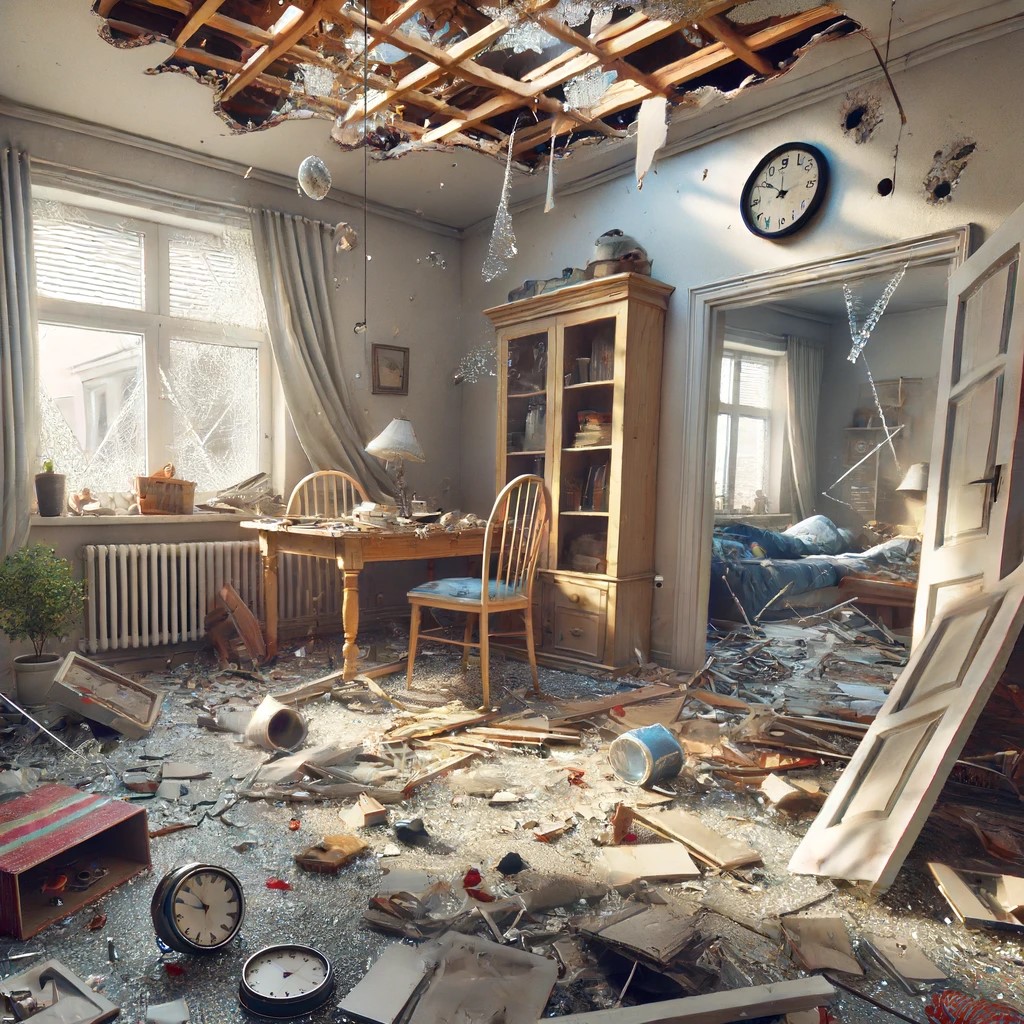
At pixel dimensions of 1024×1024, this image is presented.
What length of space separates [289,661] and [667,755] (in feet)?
7.59

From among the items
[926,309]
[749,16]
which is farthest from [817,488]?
[749,16]

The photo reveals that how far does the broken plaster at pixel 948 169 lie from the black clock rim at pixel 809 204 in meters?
0.45

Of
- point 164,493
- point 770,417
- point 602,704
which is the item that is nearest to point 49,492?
point 164,493

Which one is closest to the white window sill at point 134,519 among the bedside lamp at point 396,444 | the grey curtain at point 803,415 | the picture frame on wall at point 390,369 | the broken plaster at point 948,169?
the bedside lamp at point 396,444

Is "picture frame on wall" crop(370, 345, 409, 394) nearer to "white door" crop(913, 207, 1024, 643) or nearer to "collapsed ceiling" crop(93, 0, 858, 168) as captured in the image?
"collapsed ceiling" crop(93, 0, 858, 168)

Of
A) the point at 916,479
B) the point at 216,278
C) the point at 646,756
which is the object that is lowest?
the point at 646,756

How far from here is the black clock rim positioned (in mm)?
3133

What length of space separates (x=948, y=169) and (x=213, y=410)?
3859 mm

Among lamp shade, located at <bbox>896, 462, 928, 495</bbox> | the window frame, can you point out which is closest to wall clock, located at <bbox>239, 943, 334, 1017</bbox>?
the window frame

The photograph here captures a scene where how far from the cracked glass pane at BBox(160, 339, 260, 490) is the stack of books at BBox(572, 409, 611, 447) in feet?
6.63

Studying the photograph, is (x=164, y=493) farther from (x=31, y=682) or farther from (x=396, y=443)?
(x=396, y=443)

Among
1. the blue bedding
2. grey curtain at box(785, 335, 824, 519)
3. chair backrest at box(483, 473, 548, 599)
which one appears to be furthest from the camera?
grey curtain at box(785, 335, 824, 519)

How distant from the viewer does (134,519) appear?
370cm

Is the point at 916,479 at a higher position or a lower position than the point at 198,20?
lower
